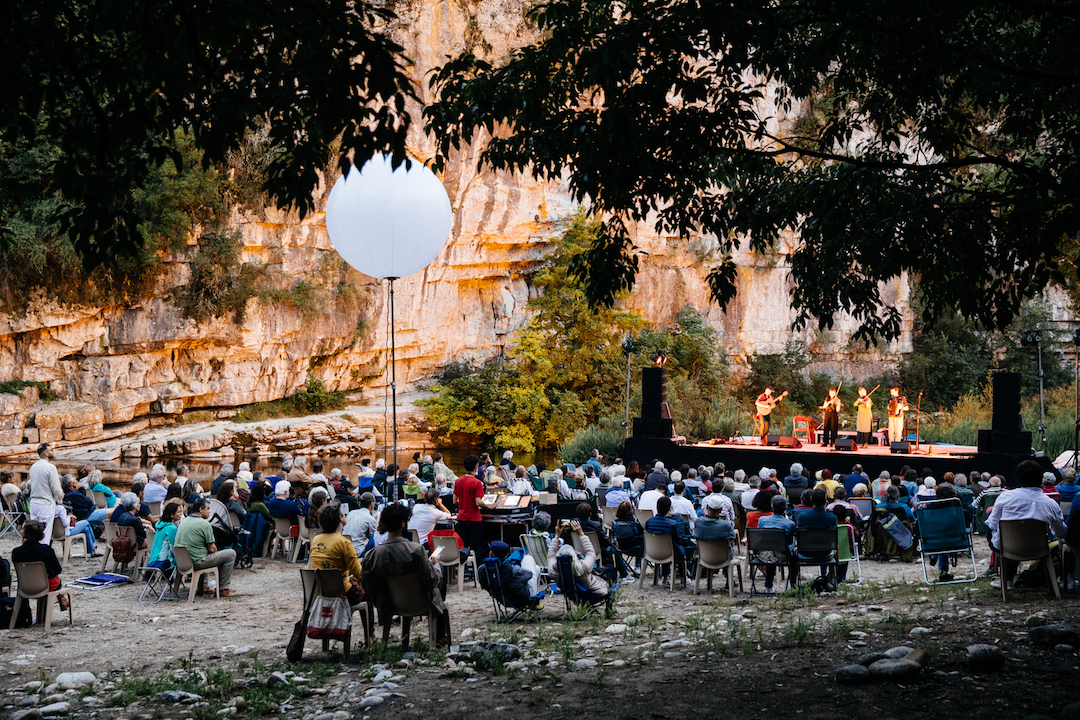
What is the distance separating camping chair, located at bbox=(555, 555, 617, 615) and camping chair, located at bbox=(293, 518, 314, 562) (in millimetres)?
4291

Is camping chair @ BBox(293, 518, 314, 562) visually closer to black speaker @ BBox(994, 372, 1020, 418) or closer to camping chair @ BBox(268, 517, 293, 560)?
camping chair @ BBox(268, 517, 293, 560)

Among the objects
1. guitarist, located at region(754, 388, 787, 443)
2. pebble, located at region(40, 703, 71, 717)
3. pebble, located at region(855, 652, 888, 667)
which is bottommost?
pebble, located at region(40, 703, 71, 717)

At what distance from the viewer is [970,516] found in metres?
9.55

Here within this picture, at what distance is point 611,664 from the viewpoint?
5363mm

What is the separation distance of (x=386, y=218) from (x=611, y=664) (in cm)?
560

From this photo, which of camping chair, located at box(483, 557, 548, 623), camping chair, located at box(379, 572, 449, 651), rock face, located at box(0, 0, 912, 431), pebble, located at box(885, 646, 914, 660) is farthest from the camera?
rock face, located at box(0, 0, 912, 431)

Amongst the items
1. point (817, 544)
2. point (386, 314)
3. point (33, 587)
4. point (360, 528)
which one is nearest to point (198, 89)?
point (33, 587)

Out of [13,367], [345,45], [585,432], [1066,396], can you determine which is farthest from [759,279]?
[345,45]

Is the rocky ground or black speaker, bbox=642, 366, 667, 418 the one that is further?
black speaker, bbox=642, 366, 667, 418

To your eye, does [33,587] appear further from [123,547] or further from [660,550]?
[660,550]

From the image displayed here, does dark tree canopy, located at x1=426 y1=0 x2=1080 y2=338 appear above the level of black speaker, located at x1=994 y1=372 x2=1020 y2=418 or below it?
above

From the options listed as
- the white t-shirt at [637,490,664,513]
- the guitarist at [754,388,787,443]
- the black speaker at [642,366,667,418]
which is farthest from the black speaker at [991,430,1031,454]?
the white t-shirt at [637,490,664,513]

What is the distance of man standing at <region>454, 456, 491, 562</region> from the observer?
30.3 ft

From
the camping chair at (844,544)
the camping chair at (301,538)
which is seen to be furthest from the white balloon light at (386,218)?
the camping chair at (844,544)
